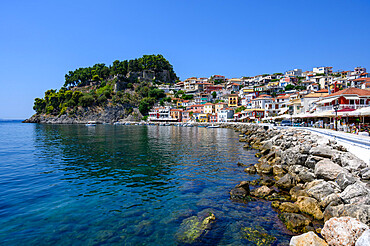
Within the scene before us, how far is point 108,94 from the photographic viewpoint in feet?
419

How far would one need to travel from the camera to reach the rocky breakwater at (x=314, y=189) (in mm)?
8414

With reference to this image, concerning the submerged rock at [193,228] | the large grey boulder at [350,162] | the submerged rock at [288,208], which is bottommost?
the submerged rock at [193,228]

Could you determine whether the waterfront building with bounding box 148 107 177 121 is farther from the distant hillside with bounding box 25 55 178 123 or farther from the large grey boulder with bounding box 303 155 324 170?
the large grey boulder with bounding box 303 155 324 170

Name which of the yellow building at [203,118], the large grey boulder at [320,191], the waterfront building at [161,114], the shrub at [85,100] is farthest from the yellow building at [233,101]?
the large grey boulder at [320,191]

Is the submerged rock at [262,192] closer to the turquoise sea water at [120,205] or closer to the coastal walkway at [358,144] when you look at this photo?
the turquoise sea water at [120,205]

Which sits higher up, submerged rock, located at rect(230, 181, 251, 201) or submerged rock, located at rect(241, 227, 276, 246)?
submerged rock, located at rect(230, 181, 251, 201)

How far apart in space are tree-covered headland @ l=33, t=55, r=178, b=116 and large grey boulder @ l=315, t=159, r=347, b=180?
11467 cm

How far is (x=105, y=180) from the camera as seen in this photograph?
14.6 meters

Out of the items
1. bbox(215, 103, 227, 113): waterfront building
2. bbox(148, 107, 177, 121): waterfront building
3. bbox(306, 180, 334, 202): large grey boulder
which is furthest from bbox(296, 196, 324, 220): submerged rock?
bbox(148, 107, 177, 121): waterfront building

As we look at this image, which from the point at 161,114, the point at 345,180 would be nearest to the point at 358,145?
the point at 345,180

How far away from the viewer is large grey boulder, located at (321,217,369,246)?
6.38 metres

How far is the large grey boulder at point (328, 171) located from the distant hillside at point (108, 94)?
4519 inches

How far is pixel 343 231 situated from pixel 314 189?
4028 mm

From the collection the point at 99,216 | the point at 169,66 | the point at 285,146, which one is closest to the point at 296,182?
the point at 285,146
